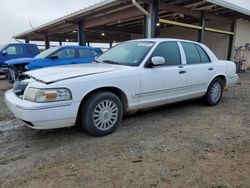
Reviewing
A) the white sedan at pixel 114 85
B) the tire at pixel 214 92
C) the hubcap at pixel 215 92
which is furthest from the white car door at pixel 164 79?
the hubcap at pixel 215 92


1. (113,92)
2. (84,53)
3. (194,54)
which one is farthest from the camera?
(84,53)

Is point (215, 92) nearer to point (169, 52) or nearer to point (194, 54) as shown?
point (194, 54)

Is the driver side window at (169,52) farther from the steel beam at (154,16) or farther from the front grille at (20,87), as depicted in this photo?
the steel beam at (154,16)

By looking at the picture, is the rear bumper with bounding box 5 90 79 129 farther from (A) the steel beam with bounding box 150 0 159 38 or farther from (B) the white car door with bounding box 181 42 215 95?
(A) the steel beam with bounding box 150 0 159 38

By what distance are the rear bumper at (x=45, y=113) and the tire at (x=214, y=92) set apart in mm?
3396

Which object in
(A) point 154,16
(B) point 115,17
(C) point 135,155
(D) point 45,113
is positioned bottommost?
(C) point 135,155

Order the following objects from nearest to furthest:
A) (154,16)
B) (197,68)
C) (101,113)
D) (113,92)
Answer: (101,113) → (113,92) → (197,68) → (154,16)

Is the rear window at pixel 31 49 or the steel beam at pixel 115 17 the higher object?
the steel beam at pixel 115 17

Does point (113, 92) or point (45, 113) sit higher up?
point (113, 92)

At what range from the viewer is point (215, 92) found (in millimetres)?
5195

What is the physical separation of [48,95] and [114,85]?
40.5 inches

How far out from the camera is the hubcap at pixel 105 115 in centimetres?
330

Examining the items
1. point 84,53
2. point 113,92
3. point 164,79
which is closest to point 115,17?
point 84,53

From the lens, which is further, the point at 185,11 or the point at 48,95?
the point at 185,11
